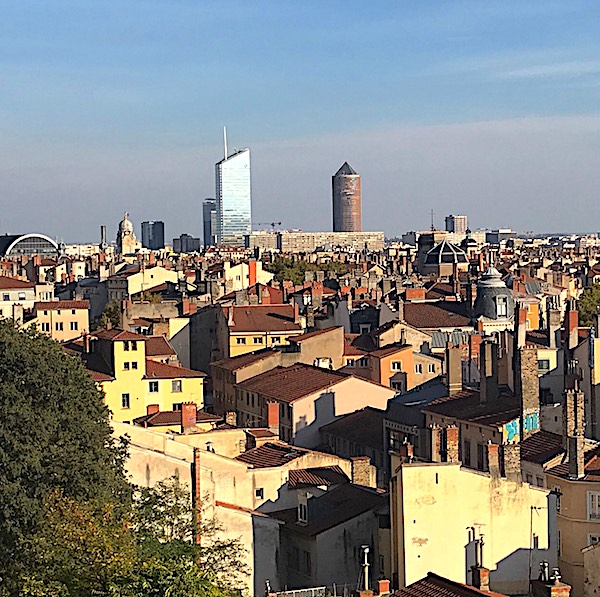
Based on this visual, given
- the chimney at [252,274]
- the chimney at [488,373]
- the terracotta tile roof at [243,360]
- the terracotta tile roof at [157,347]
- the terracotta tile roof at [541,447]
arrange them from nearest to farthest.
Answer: the terracotta tile roof at [541,447] → the chimney at [488,373] → the terracotta tile roof at [243,360] → the terracotta tile roof at [157,347] → the chimney at [252,274]

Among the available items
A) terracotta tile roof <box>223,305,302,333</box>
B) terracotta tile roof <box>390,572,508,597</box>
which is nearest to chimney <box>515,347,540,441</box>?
terracotta tile roof <box>390,572,508,597</box>

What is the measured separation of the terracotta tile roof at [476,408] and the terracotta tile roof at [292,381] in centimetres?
602

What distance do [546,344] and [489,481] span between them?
23.2 metres

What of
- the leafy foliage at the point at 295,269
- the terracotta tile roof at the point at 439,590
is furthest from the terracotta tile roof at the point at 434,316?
the terracotta tile roof at the point at 439,590

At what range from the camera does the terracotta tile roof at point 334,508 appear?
1425 inches

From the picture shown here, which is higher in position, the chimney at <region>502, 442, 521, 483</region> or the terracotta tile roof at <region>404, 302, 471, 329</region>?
the terracotta tile roof at <region>404, 302, 471, 329</region>

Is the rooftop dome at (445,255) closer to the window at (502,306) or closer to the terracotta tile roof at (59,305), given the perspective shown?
the terracotta tile roof at (59,305)

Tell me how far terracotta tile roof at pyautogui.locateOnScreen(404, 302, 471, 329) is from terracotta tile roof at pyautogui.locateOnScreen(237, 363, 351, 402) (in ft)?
54.3

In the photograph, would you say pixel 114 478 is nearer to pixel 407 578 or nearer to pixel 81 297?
pixel 407 578

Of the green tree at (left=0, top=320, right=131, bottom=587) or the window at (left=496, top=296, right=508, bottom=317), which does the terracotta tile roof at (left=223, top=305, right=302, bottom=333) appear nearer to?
the window at (left=496, top=296, right=508, bottom=317)

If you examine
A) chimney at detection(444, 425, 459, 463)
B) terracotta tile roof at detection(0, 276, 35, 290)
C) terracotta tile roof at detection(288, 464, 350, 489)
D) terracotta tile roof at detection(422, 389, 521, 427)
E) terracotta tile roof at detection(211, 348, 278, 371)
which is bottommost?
terracotta tile roof at detection(288, 464, 350, 489)

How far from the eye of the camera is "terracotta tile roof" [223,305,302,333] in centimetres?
7356

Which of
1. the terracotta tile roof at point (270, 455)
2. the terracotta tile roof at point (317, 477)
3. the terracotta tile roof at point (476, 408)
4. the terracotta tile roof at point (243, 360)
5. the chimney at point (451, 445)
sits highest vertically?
the chimney at point (451, 445)

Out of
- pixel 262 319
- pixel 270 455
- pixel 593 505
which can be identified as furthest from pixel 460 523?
pixel 262 319
